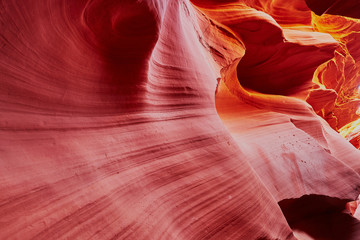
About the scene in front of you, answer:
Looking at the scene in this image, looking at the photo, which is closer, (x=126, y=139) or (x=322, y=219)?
(x=126, y=139)

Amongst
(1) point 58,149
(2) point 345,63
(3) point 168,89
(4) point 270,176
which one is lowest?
(2) point 345,63

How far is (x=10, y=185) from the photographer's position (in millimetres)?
793

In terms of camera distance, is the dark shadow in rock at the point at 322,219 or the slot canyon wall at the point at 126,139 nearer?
the slot canyon wall at the point at 126,139

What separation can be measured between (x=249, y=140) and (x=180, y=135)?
Answer: 4.72ft

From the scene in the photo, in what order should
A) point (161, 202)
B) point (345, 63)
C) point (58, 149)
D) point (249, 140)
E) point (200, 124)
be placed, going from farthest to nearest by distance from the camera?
point (345, 63), point (249, 140), point (200, 124), point (161, 202), point (58, 149)

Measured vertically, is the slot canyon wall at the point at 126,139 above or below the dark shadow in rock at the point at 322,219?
above

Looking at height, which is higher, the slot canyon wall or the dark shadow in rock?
the slot canyon wall

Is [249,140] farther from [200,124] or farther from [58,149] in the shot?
[58,149]

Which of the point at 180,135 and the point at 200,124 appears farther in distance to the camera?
the point at 200,124

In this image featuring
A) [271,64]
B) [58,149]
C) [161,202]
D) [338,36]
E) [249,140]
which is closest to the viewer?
[58,149]

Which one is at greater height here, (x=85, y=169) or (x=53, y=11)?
(x=53, y=11)

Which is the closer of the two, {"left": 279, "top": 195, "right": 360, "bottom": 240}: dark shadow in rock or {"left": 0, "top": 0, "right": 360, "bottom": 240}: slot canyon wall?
{"left": 0, "top": 0, "right": 360, "bottom": 240}: slot canyon wall

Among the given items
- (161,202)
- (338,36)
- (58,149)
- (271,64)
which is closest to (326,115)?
(338,36)

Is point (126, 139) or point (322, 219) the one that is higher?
point (126, 139)
